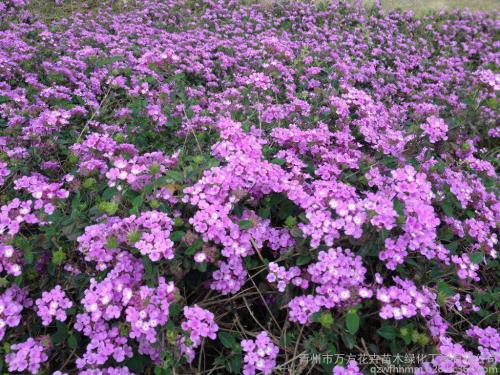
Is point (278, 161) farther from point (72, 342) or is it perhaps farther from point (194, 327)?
point (72, 342)

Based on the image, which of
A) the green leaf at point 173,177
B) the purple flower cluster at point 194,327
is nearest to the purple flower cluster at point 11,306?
the purple flower cluster at point 194,327

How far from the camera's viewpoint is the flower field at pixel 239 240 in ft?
6.73

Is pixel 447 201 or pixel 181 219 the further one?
pixel 447 201

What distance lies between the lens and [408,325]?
6.97ft

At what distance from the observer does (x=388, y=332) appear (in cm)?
212

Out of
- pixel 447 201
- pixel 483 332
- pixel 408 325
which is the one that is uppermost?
pixel 447 201

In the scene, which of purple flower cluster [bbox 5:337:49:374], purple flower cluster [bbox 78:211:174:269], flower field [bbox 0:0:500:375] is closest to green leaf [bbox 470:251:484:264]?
flower field [bbox 0:0:500:375]

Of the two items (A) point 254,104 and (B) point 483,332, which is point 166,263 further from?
(A) point 254,104

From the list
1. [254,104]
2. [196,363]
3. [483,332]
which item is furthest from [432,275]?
[254,104]

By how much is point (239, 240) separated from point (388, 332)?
88 centimetres

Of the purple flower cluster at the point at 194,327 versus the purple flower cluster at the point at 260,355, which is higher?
the purple flower cluster at the point at 194,327

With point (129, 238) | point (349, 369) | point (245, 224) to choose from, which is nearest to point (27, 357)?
point (129, 238)

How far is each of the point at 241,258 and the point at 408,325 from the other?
920mm

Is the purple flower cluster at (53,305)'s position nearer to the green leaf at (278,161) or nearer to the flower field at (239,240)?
the flower field at (239,240)
